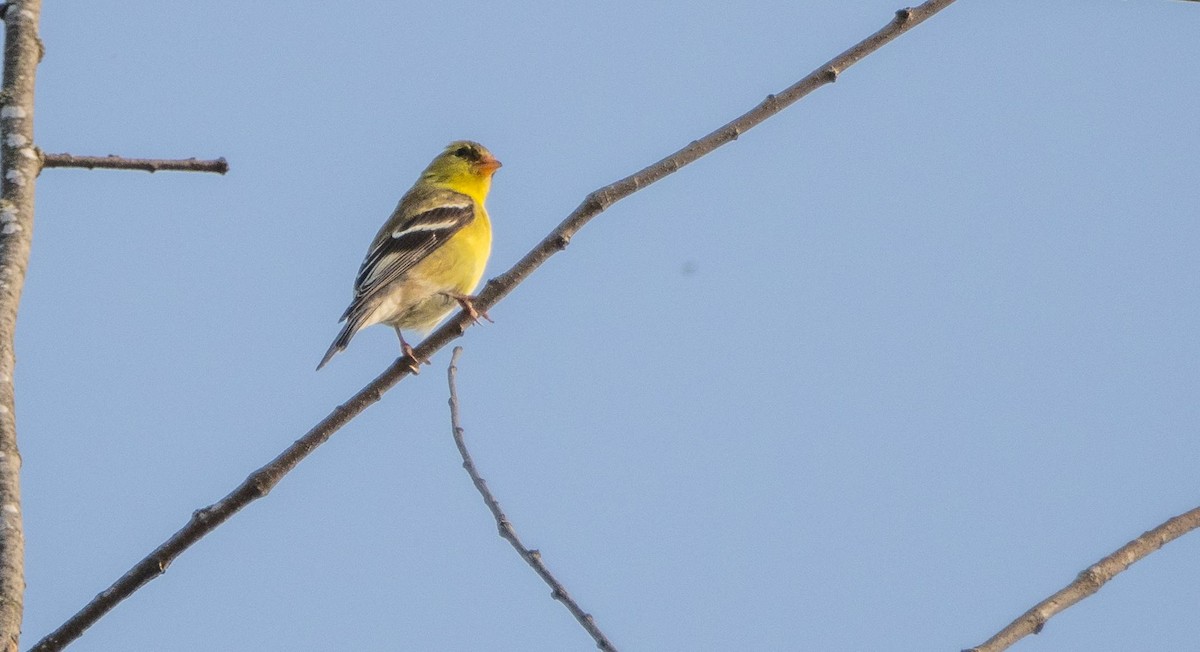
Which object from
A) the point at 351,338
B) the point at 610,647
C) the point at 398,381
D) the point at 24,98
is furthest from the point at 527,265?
the point at 351,338

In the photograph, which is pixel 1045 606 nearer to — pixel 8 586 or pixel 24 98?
pixel 8 586

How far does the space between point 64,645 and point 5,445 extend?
1.40ft

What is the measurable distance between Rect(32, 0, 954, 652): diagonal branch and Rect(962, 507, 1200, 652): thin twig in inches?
49.8

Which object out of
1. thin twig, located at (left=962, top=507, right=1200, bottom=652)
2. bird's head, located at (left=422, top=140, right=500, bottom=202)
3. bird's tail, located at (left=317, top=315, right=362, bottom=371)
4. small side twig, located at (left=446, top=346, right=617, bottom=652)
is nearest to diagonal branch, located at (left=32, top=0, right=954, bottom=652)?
small side twig, located at (left=446, top=346, right=617, bottom=652)

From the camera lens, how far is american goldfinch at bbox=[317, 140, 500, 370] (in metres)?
7.39

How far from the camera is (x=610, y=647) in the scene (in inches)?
98.7

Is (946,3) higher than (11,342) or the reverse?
higher

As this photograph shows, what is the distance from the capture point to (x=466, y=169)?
949cm

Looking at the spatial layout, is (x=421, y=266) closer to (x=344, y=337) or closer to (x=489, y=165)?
(x=344, y=337)

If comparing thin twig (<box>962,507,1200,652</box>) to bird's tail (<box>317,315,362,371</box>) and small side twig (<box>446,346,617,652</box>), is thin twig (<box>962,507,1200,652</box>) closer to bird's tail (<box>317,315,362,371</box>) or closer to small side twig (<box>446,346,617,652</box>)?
small side twig (<box>446,346,617,652</box>)

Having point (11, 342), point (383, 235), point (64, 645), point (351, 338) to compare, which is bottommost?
point (64, 645)

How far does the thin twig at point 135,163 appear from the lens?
3.35 meters

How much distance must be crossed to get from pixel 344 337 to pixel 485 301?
371cm

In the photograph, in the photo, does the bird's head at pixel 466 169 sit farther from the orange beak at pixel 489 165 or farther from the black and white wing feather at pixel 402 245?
the black and white wing feather at pixel 402 245
